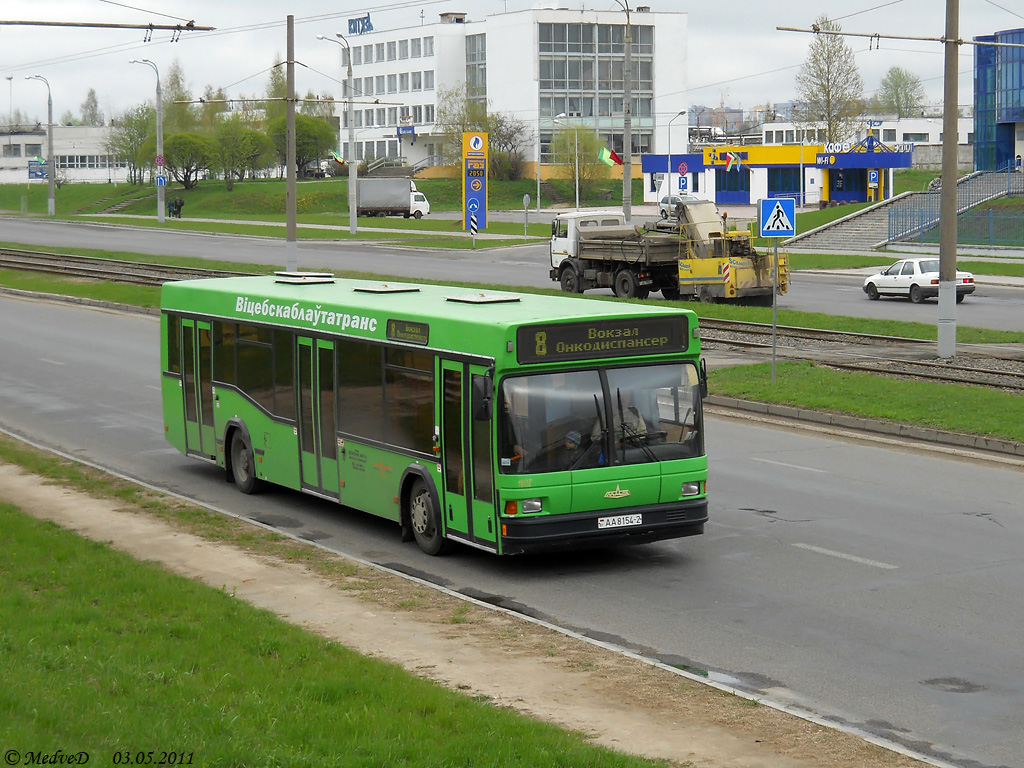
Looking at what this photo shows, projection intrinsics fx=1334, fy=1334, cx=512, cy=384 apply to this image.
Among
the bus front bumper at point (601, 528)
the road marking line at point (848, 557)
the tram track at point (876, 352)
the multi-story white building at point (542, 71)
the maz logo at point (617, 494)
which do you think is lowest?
the road marking line at point (848, 557)

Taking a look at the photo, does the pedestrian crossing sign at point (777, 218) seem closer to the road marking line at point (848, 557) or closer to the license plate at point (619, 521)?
the road marking line at point (848, 557)

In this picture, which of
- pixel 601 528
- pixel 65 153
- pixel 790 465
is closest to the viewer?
pixel 601 528

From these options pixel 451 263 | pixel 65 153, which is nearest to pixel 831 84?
pixel 451 263

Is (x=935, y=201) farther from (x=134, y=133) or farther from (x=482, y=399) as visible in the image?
(x=134, y=133)

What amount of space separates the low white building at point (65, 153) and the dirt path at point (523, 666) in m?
138

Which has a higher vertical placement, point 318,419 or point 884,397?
point 318,419

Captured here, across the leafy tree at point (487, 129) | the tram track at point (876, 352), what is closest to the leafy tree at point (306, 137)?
the leafy tree at point (487, 129)

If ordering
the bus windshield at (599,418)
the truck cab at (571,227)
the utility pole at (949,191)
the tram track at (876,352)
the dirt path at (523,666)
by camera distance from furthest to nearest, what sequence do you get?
the truck cab at (571,227) → the utility pole at (949,191) → the tram track at (876,352) → the bus windshield at (599,418) → the dirt path at (523,666)

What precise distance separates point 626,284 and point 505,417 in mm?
27101

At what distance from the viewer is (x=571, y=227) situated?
132ft

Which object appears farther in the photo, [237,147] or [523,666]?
[237,147]

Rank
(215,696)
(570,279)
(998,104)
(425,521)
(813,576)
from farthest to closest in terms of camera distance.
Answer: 1. (998,104)
2. (570,279)
3. (425,521)
4. (813,576)
5. (215,696)

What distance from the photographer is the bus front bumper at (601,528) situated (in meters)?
11.1

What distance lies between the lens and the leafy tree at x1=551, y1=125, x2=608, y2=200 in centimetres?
10850
